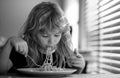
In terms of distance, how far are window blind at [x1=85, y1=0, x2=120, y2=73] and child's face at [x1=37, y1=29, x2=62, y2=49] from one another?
22 centimetres

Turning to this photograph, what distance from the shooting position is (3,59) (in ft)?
1.85

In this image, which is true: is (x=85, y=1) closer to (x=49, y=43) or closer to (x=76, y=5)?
(x=76, y=5)

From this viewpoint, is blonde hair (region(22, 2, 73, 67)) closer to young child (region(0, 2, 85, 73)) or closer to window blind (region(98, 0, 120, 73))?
young child (region(0, 2, 85, 73))

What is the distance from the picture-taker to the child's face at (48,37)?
1.83 ft

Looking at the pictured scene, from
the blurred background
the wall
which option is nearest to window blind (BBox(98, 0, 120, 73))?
the blurred background

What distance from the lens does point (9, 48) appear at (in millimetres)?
518

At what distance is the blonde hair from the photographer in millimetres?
595

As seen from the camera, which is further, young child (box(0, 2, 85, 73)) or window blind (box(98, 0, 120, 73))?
window blind (box(98, 0, 120, 73))

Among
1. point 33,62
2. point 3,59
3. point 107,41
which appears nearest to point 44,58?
point 33,62

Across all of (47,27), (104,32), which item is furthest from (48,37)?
(104,32)

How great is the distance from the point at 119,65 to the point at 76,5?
0.28m

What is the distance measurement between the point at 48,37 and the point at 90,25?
0.26 metres

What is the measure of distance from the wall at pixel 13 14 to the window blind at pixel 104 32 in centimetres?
25

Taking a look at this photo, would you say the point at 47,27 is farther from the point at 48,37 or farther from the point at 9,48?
the point at 9,48
